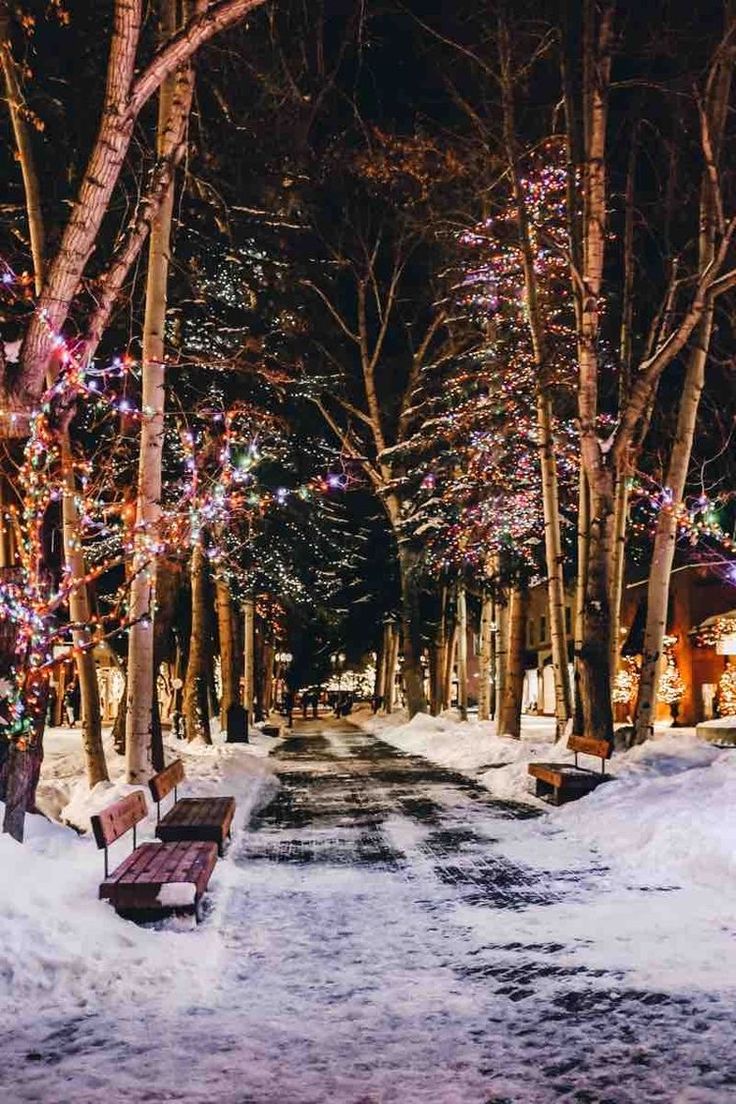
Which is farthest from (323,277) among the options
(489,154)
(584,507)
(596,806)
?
(596,806)

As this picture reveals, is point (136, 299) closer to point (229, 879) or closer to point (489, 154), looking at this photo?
point (489, 154)

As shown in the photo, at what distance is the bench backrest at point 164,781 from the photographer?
1055 centimetres

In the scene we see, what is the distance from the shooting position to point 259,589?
1188 inches

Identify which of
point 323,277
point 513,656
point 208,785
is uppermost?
point 323,277

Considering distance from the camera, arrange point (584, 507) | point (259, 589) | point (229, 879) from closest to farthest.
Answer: point (229, 879)
point (584, 507)
point (259, 589)

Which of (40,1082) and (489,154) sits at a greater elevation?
(489,154)

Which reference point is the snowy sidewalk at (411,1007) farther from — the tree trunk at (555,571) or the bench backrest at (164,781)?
the tree trunk at (555,571)

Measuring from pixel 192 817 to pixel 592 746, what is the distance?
19.5 ft

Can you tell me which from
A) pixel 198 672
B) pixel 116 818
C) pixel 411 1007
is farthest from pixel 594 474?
pixel 198 672

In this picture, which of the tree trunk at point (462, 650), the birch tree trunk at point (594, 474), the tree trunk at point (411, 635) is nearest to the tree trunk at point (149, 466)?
the birch tree trunk at point (594, 474)

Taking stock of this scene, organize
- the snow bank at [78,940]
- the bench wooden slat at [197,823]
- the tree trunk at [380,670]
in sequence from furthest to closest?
the tree trunk at [380,670] → the bench wooden slat at [197,823] → the snow bank at [78,940]

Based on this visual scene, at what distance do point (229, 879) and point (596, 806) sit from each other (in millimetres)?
4866

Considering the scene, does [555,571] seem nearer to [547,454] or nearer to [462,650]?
[547,454]

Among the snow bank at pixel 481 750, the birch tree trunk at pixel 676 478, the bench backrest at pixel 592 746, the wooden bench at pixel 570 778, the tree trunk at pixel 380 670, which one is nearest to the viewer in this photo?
the wooden bench at pixel 570 778
